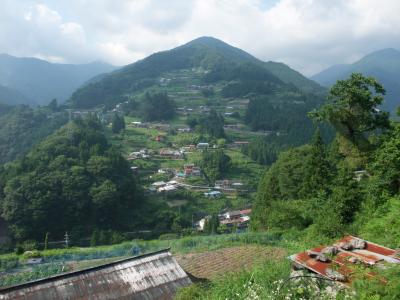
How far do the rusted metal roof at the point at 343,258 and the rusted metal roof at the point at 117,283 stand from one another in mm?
2984

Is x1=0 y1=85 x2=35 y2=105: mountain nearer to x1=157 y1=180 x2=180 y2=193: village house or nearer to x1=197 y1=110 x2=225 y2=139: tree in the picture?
x1=197 y1=110 x2=225 y2=139: tree

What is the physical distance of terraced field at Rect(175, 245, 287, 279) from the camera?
1016 centimetres

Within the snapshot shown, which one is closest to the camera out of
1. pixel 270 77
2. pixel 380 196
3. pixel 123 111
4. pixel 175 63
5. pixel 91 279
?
pixel 91 279

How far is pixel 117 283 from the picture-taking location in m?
7.27

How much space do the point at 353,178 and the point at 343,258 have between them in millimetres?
9238

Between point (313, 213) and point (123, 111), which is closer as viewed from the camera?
point (313, 213)

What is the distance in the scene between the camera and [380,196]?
470 inches

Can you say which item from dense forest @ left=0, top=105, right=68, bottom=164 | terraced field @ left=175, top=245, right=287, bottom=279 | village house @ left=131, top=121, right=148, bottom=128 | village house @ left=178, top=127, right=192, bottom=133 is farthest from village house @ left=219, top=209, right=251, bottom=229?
dense forest @ left=0, top=105, right=68, bottom=164

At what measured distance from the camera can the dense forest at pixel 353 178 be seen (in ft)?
34.6

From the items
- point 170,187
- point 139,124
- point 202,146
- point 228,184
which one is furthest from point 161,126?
point 170,187

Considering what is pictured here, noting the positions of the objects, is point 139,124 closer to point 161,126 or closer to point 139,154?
point 161,126

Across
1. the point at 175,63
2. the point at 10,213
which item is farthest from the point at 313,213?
the point at 175,63

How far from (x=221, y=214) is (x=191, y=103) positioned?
54627 millimetres

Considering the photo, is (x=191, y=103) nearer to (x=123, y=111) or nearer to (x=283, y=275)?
(x=123, y=111)
